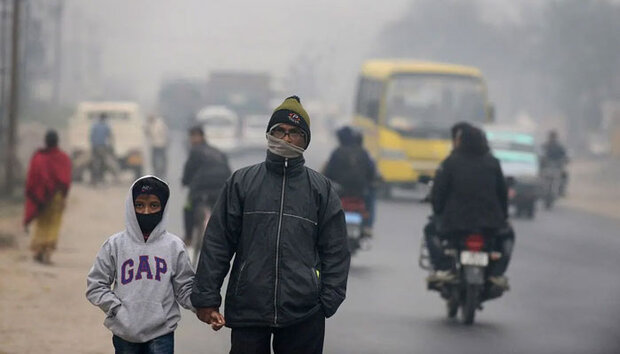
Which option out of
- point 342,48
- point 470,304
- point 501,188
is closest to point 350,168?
point 470,304

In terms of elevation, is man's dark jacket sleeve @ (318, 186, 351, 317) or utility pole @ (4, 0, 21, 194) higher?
man's dark jacket sleeve @ (318, 186, 351, 317)

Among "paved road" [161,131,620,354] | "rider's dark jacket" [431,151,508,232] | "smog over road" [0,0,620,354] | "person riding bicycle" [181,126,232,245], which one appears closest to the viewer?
"smog over road" [0,0,620,354]

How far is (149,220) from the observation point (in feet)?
21.1

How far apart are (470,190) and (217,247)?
555 cm

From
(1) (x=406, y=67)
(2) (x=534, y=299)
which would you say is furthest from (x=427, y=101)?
(2) (x=534, y=299)

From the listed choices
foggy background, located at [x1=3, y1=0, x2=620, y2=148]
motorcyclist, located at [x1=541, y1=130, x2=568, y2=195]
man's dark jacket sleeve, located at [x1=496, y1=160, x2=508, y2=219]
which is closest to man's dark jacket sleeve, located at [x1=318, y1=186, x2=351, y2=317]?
man's dark jacket sleeve, located at [x1=496, y1=160, x2=508, y2=219]

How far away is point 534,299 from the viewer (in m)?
14.6

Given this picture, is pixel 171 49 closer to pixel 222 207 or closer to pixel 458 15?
pixel 458 15

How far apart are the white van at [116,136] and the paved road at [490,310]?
10464 mm

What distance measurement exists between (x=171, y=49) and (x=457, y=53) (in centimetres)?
9077

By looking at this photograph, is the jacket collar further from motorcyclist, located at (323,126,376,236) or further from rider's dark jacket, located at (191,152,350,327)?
motorcyclist, located at (323,126,376,236)

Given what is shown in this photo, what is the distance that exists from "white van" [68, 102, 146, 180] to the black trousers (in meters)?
25.9

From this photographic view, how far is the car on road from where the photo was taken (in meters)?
26.3

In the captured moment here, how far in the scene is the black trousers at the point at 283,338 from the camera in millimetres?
6199
